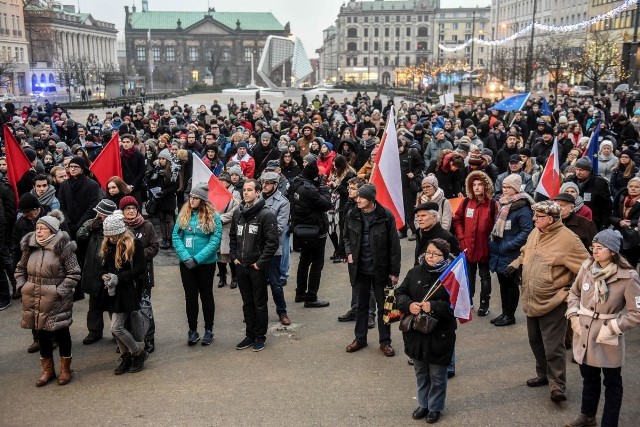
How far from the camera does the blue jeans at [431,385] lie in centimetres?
583

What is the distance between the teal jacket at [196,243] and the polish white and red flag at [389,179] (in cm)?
214

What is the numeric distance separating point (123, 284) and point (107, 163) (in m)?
4.19

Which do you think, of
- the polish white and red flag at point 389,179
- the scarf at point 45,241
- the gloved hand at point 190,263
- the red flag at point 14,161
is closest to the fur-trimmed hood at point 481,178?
the polish white and red flag at point 389,179

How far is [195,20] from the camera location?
13988cm

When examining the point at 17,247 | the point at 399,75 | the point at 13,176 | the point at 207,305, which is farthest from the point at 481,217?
the point at 399,75

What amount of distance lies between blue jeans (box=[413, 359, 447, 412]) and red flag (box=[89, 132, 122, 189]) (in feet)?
21.1

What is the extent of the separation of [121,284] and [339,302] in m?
3.52

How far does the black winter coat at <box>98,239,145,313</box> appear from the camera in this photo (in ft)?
22.4

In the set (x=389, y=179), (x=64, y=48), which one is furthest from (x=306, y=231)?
(x=64, y=48)

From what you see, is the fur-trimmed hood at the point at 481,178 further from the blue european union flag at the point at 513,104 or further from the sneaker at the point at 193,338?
the blue european union flag at the point at 513,104

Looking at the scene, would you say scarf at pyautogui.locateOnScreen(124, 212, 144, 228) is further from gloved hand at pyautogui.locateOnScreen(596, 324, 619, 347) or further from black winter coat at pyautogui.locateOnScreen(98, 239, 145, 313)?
gloved hand at pyautogui.locateOnScreen(596, 324, 619, 347)

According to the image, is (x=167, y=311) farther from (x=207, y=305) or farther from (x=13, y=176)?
(x=13, y=176)

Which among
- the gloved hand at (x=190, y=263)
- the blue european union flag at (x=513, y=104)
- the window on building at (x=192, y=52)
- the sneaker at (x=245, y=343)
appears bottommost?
A: the sneaker at (x=245, y=343)

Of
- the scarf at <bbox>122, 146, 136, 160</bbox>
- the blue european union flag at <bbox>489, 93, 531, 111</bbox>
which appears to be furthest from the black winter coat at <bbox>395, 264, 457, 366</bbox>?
the blue european union flag at <bbox>489, 93, 531, 111</bbox>
